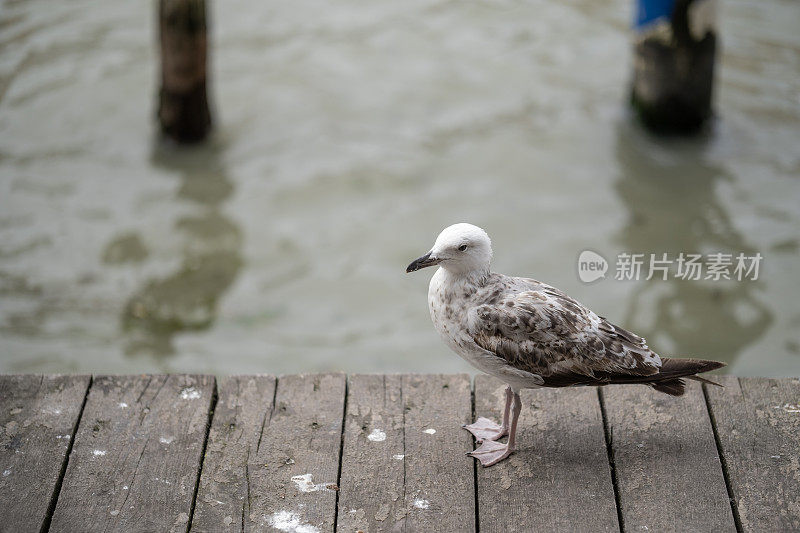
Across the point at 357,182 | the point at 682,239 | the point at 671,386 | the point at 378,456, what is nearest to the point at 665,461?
the point at 671,386

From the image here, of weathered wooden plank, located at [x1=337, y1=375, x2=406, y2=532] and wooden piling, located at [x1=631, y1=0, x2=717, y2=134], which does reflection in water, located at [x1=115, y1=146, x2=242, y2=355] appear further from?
wooden piling, located at [x1=631, y1=0, x2=717, y2=134]

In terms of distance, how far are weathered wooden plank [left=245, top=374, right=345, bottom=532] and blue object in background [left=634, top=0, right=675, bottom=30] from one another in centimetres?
588

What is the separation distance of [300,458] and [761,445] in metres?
1.87

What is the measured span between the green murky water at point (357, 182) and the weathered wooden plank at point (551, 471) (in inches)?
122

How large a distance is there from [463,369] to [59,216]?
13.3 feet

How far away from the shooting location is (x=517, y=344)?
359cm

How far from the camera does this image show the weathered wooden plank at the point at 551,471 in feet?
11.2

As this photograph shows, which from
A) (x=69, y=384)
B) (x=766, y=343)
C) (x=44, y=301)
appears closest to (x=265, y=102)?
(x=44, y=301)

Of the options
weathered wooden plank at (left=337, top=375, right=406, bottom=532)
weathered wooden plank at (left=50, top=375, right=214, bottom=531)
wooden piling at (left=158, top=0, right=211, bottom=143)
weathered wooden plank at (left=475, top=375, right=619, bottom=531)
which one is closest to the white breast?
weathered wooden plank at (left=475, top=375, right=619, bottom=531)

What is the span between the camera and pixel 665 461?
3662mm

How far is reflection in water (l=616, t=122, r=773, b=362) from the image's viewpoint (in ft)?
23.6

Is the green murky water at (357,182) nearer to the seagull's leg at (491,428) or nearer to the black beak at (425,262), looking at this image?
the seagull's leg at (491,428)

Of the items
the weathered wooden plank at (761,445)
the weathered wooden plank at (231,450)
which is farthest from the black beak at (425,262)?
the weathered wooden plank at (761,445)

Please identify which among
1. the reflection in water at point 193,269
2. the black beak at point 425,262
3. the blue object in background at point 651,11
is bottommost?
the reflection in water at point 193,269
